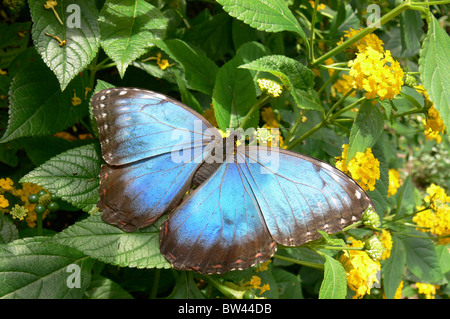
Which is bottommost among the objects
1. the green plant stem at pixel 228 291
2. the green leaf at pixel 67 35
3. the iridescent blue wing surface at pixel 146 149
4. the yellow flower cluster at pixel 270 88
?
the green plant stem at pixel 228 291

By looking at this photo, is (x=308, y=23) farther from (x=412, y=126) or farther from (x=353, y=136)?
(x=412, y=126)

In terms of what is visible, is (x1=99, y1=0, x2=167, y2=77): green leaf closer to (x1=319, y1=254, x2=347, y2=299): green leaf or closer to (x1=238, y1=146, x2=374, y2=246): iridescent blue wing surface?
(x1=238, y1=146, x2=374, y2=246): iridescent blue wing surface

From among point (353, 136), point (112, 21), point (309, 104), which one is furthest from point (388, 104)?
point (112, 21)

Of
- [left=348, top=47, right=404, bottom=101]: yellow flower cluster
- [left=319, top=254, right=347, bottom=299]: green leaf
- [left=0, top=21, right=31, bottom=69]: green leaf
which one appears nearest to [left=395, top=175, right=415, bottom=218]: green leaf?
[left=348, top=47, right=404, bottom=101]: yellow flower cluster

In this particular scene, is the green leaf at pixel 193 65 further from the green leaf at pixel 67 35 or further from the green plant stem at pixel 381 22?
the green plant stem at pixel 381 22

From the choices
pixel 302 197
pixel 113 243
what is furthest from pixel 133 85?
pixel 302 197

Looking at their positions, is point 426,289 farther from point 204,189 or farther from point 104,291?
point 104,291

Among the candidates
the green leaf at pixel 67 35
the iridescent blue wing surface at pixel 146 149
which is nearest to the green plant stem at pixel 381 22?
the iridescent blue wing surface at pixel 146 149
